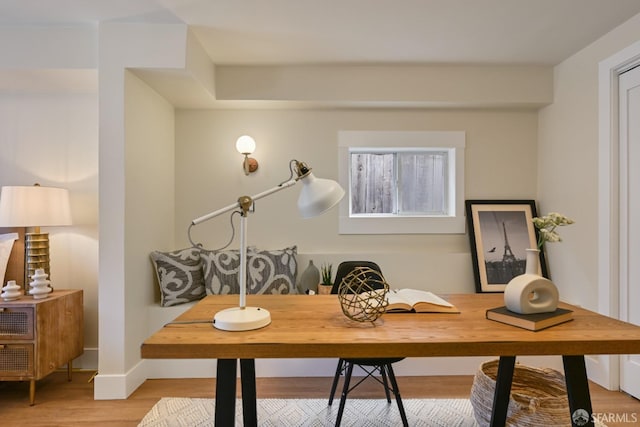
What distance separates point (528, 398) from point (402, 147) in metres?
2.21

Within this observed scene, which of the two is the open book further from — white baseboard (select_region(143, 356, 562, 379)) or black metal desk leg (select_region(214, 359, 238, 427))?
white baseboard (select_region(143, 356, 562, 379))

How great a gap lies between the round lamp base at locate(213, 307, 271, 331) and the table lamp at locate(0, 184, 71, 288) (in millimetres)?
1950

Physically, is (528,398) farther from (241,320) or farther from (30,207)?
(30,207)

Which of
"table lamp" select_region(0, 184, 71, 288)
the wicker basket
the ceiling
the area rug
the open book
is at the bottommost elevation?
the area rug

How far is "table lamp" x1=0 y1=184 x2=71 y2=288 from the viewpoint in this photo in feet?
7.77

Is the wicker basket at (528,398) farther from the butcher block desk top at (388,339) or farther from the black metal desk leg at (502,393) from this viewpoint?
the butcher block desk top at (388,339)

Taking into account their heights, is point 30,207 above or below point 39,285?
above

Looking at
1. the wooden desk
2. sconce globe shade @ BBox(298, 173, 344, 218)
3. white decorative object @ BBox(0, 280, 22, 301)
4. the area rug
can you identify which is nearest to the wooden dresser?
white decorative object @ BBox(0, 280, 22, 301)

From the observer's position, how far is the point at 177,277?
2.70 m

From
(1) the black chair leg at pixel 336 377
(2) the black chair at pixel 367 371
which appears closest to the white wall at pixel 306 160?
(2) the black chair at pixel 367 371

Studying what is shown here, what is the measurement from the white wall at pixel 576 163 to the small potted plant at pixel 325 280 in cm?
191

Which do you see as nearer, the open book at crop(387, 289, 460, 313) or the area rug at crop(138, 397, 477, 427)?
the open book at crop(387, 289, 460, 313)

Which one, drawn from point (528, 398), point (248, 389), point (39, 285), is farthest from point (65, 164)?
point (528, 398)

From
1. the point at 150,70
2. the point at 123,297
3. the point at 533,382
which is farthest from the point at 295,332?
the point at 150,70
